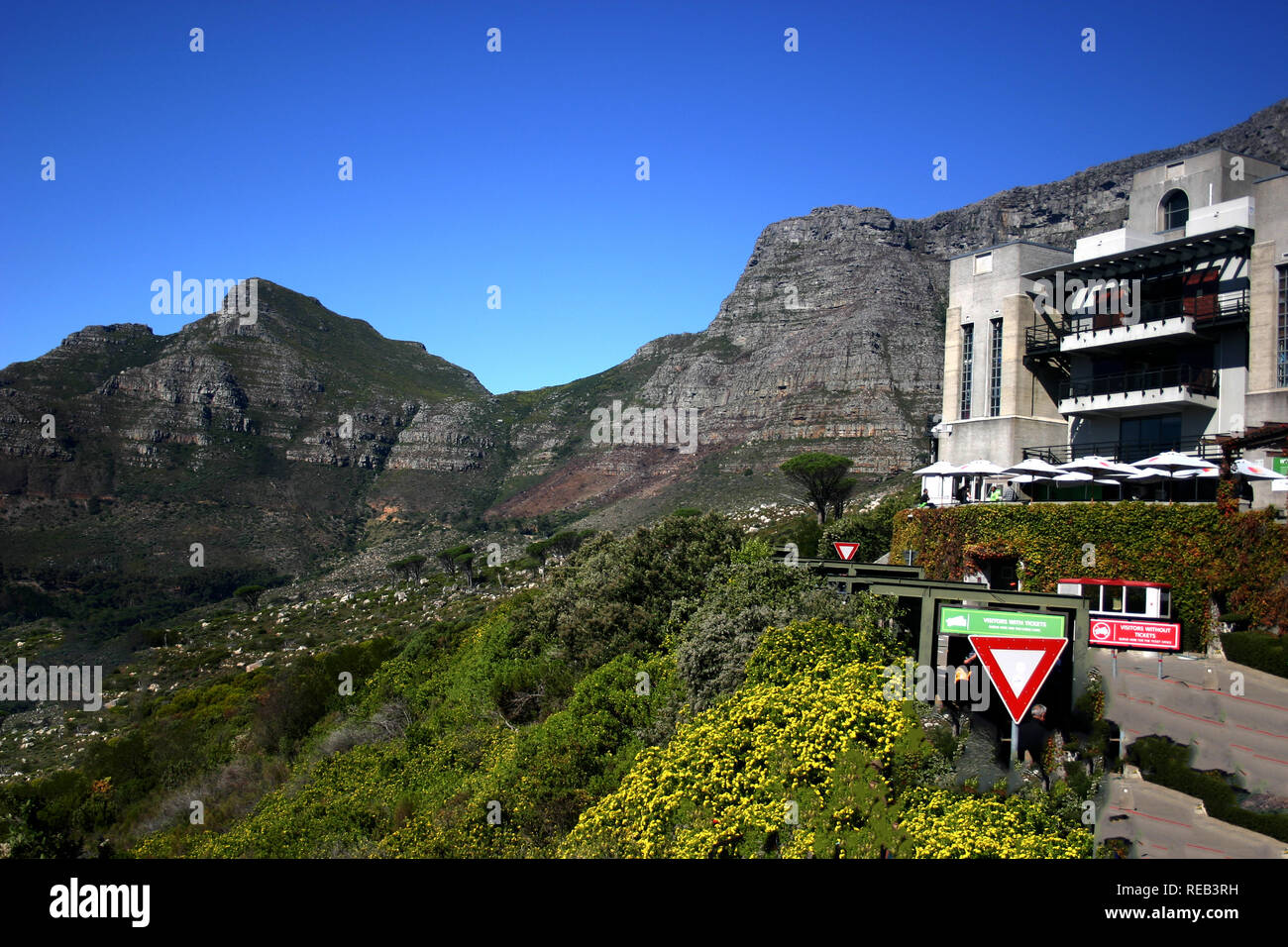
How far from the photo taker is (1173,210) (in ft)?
90.8

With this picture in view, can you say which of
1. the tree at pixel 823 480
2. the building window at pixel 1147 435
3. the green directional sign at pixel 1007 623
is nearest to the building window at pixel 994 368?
the building window at pixel 1147 435

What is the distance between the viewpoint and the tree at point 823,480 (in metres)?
61.8

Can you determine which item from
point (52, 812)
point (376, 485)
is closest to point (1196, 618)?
point (52, 812)

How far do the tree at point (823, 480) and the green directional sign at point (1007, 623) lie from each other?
44153mm

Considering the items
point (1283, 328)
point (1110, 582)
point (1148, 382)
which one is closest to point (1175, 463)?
point (1110, 582)

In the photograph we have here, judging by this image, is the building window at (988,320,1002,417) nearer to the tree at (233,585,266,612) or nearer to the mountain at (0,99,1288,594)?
the mountain at (0,99,1288,594)

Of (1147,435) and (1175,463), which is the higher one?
(1147,435)

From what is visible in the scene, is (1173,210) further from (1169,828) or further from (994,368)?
(1169,828)

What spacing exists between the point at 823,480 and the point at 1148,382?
130ft

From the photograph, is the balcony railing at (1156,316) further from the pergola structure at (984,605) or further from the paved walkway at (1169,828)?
the paved walkway at (1169,828)

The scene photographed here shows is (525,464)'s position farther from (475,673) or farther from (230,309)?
(475,673)
